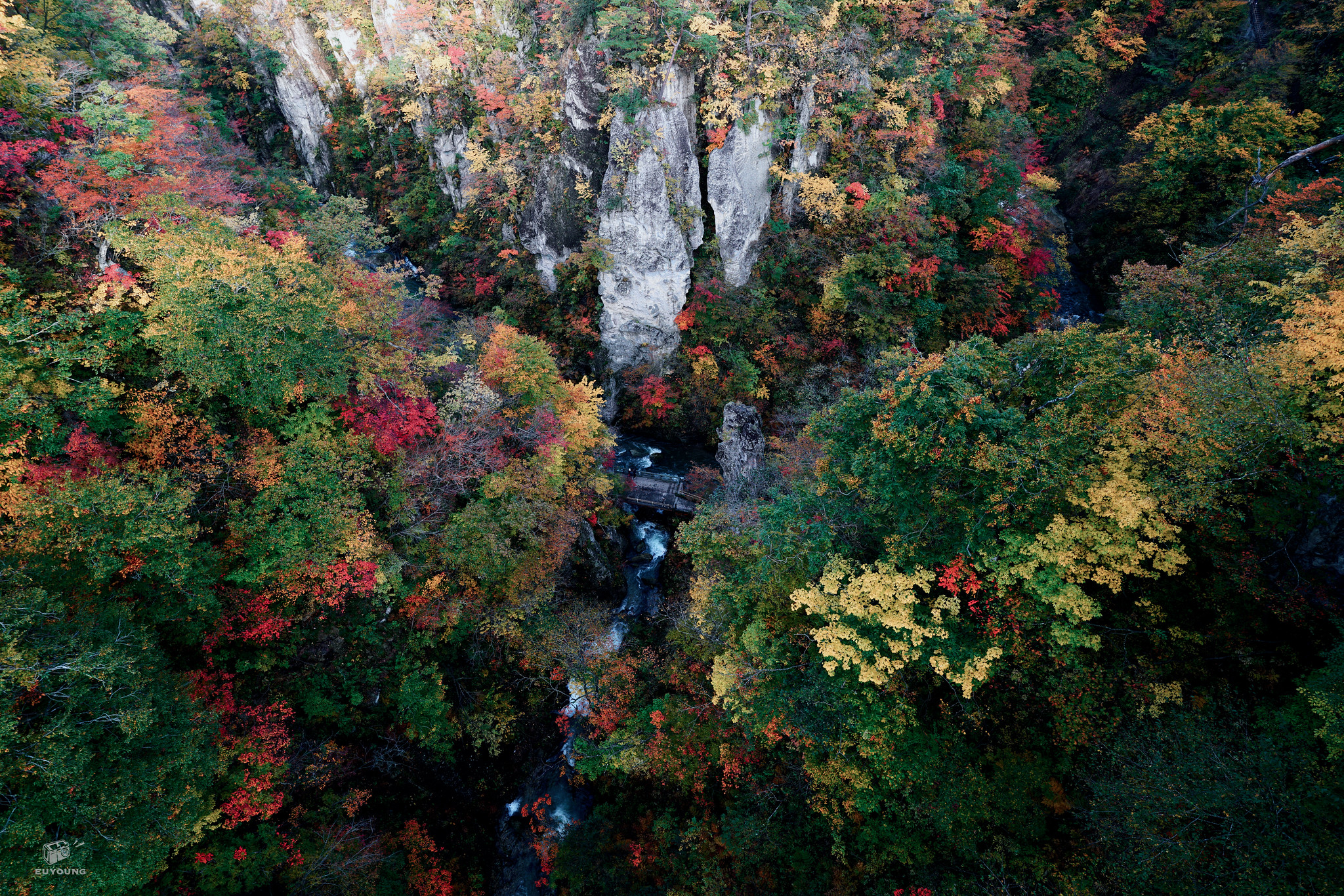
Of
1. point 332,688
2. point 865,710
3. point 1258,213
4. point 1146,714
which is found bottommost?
point 332,688

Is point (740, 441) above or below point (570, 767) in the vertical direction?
above

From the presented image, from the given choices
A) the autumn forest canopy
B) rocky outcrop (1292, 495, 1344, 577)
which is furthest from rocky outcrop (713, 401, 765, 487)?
rocky outcrop (1292, 495, 1344, 577)

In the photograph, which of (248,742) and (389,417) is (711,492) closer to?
(389,417)

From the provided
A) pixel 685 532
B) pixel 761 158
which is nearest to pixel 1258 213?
pixel 761 158

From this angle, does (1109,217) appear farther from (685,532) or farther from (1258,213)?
(685,532)

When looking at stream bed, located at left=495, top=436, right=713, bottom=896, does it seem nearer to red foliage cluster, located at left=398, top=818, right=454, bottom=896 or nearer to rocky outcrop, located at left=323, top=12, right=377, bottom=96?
red foliage cluster, located at left=398, top=818, right=454, bottom=896

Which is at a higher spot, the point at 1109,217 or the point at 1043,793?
the point at 1109,217

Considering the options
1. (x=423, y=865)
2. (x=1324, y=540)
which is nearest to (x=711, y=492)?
(x=423, y=865)
